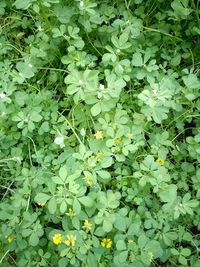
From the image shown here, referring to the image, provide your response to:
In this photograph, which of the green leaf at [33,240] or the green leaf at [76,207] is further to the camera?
the green leaf at [33,240]

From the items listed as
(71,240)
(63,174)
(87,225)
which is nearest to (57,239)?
(71,240)

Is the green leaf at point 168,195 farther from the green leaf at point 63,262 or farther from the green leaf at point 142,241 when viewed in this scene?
the green leaf at point 63,262

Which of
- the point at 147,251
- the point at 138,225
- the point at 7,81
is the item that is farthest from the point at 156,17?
the point at 147,251

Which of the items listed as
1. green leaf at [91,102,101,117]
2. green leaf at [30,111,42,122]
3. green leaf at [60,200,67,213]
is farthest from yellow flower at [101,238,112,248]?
green leaf at [30,111,42,122]

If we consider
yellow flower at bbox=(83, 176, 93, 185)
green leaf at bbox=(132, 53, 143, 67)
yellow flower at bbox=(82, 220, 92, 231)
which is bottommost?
yellow flower at bbox=(82, 220, 92, 231)

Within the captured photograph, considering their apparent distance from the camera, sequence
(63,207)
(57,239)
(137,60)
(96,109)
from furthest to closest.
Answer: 1. (137,60)
2. (96,109)
3. (57,239)
4. (63,207)

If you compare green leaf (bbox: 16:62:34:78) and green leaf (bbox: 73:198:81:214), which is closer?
green leaf (bbox: 73:198:81:214)

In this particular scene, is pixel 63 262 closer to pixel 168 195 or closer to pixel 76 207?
pixel 76 207

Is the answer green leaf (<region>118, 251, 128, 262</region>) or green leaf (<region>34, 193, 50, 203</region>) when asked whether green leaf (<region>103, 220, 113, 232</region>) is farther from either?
green leaf (<region>34, 193, 50, 203</region>)

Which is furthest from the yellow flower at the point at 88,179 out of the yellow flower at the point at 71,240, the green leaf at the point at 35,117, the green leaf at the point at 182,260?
the green leaf at the point at 182,260
